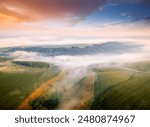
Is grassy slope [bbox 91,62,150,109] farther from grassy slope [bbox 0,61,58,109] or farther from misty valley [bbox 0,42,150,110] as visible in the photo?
grassy slope [bbox 0,61,58,109]

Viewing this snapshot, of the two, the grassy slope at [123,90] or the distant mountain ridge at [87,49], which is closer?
the grassy slope at [123,90]

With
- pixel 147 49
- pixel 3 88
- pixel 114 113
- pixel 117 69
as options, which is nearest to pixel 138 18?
pixel 147 49

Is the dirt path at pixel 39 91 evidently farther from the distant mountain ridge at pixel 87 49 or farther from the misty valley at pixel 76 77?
the distant mountain ridge at pixel 87 49

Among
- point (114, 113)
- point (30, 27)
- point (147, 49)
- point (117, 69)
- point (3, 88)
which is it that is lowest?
point (114, 113)

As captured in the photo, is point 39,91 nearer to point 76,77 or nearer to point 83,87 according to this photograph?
point 76,77

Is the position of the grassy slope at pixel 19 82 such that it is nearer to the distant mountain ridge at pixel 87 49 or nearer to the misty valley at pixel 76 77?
the misty valley at pixel 76 77

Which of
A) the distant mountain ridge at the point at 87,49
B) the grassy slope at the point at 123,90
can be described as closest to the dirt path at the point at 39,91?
the distant mountain ridge at the point at 87,49

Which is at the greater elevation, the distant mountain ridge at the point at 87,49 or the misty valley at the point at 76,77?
the distant mountain ridge at the point at 87,49

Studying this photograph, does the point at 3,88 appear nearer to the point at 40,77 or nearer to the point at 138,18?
the point at 40,77
